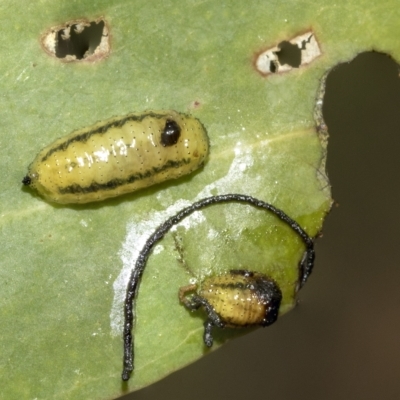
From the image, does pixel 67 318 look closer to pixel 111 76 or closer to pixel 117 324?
pixel 117 324

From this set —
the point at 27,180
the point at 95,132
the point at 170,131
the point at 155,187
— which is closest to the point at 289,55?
the point at 170,131

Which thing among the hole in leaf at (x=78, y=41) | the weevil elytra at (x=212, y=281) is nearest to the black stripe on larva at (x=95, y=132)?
the hole in leaf at (x=78, y=41)

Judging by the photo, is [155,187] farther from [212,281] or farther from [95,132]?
[212,281]

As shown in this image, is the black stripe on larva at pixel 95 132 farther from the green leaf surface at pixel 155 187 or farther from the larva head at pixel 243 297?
the larva head at pixel 243 297

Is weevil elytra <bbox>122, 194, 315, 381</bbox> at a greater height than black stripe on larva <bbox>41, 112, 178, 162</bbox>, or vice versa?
black stripe on larva <bbox>41, 112, 178, 162</bbox>

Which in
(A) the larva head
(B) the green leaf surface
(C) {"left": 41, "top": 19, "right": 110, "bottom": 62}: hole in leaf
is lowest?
(A) the larva head

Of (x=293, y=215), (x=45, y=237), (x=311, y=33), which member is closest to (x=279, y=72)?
(x=311, y=33)

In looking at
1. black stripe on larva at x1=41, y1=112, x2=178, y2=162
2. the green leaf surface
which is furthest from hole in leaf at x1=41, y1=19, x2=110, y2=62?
black stripe on larva at x1=41, y1=112, x2=178, y2=162

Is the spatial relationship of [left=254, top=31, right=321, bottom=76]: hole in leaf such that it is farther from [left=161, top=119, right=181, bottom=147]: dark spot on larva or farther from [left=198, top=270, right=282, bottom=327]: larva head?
[left=198, top=270, right=282, bottom=327]: larva head

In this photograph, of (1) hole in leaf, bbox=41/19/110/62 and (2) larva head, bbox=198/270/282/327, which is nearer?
(1) hole in leaf, bbox=41/19/110/62
